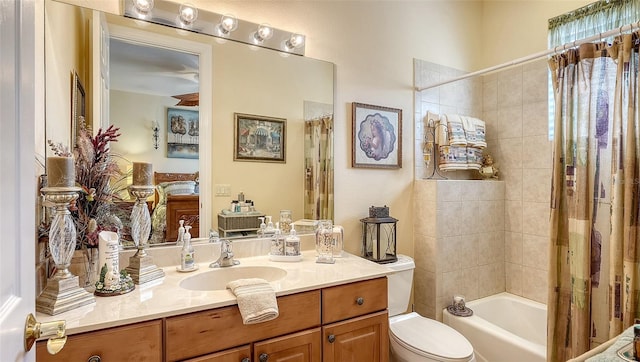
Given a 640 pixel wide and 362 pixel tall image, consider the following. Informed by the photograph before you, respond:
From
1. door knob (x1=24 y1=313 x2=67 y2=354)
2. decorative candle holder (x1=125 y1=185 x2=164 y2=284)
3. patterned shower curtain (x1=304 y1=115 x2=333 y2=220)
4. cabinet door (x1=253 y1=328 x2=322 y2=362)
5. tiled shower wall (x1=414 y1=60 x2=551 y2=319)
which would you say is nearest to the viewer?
door knob (x1=24 y1=313 x2=67 y2=354)

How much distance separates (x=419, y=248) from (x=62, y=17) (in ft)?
7.93

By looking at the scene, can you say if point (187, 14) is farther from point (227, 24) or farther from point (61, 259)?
point (61, 259)

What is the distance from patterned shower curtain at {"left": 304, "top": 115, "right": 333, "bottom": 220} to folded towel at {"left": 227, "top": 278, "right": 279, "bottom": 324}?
83 centimetres

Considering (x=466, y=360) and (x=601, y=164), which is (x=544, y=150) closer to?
(x=601, y=164)

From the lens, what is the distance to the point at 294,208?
203 cm

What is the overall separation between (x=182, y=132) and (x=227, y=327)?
99 centimetres

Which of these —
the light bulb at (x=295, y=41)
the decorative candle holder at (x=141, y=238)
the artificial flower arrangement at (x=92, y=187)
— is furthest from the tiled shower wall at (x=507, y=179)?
the artificial flower arrangement at (x=92, y=187)

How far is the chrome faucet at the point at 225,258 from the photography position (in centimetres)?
166

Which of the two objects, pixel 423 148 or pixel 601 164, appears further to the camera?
pixel 423 148

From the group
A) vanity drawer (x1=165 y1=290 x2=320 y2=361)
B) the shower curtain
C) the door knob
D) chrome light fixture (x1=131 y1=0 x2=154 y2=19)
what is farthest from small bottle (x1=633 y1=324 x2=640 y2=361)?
chrome light fixture (x1=131 y1=0 x2=154 y2=19)

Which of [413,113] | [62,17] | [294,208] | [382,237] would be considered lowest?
[382,237]

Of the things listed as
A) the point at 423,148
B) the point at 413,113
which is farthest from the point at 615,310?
the point at 413,113

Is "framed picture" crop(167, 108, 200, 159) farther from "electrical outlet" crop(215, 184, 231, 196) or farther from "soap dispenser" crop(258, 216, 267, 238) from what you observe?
"soap dispenser" crop(258, 216, 267, 238)

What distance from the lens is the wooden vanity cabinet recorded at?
1451 mm
